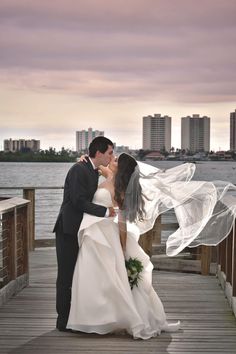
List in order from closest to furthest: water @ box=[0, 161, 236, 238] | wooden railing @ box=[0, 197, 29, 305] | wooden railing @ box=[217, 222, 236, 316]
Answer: wooden railing @ box=[217, 222, 236, 316]
wooden railing @ box=[0, 197, 29, 305]
water @ box=[0, 161, 236, 238]

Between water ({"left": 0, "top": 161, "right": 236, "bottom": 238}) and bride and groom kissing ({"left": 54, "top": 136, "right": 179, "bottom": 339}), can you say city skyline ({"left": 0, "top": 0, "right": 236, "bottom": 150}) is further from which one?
bride and groom kissing ({"left": 54, "top": 136, "right": 179, "bottom": 339})

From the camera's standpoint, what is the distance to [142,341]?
6043 mm

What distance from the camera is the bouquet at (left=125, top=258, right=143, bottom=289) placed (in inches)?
248

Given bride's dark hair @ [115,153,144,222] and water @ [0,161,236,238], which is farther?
water @ [0,161,236,238]

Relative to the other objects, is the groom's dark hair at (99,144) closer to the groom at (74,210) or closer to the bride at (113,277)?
the groom at (74,210)

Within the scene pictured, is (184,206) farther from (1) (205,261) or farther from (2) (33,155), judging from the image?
(2) (33,155)

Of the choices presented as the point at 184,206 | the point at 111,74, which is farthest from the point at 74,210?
the point at 111,74

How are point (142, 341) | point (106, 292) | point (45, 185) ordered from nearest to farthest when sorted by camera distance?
1. point (142, 341)
2. point (106, 292)
3. point (45, 185)

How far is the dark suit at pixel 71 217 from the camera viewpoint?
20.5 feet

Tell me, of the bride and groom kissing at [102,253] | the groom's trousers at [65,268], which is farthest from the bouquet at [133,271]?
the groom's trousers at [65,268]

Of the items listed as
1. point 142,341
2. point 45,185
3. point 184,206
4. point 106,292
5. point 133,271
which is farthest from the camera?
point 45,185

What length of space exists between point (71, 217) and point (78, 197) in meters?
0.24

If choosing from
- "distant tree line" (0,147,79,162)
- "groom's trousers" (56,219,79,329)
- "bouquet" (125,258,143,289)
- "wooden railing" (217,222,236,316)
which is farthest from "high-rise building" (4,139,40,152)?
"bouquet" (125,258,143,289)

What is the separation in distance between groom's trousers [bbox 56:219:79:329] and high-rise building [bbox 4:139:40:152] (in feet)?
112
